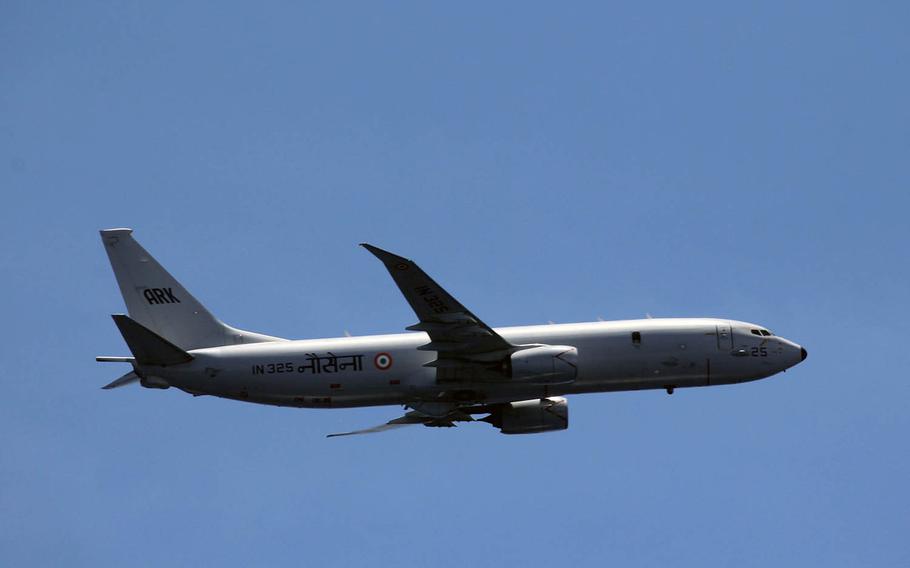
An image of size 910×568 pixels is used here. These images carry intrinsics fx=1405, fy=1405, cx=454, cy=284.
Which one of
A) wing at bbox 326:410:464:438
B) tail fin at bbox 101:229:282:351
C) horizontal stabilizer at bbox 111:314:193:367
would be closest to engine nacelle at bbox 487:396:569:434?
wing at bbox 326:410:464:438

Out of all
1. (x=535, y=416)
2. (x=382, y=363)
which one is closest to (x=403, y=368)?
(x=382, y=363)

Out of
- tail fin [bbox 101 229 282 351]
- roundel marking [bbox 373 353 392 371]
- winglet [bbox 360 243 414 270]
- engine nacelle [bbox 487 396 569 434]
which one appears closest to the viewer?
winglet [bbox 360 243 414 270]

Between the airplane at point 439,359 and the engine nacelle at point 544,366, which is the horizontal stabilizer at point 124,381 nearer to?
the airplane at point 439,359

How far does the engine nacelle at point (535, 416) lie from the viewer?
2844 inches

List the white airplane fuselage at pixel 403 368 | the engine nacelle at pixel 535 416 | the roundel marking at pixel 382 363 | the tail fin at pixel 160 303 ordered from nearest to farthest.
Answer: the white airplane fuselage at pixel 403 368 → the roundel marking at pixel 382 363 → the tail fin at pixel 160 303 → the engine nacelle at pixel 535 416

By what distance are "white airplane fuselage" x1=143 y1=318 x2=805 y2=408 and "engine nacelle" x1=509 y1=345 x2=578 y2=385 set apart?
105cm

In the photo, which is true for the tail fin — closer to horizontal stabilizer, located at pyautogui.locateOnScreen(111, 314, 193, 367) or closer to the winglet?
horizontal stabilizer, located at pyautogui.locateOnScreen(111, 314, 193, 367)

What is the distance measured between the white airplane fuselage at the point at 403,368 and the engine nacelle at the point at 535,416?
420 centimetres

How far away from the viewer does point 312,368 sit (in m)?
66.7

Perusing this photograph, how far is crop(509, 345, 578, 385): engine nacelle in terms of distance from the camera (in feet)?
214

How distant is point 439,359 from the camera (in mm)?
66625

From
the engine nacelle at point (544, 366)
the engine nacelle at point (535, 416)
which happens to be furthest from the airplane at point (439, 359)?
the engine nacelle at point (535, 416)

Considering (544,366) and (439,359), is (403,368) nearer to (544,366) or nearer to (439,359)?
(439,359)

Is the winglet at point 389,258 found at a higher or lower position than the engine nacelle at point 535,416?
higher
